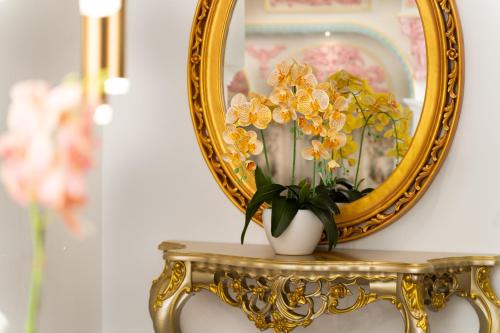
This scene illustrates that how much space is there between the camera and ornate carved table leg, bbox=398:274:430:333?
2115 millimetres

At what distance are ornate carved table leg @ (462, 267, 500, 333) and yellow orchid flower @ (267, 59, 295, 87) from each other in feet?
2.66

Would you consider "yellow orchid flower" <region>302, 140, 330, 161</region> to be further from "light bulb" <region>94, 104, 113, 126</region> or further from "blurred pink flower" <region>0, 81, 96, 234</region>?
"blurred pink flower" <region>0, 81, 96, 234</region>

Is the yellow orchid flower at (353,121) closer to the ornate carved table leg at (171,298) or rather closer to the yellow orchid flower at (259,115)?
the yellow orchid flower at (259,115)

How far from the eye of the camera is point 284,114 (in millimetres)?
2408

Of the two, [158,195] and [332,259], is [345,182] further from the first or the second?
[158,195]

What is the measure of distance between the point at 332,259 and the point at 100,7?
1.66 m

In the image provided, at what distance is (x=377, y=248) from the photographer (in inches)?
100

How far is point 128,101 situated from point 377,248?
109cm

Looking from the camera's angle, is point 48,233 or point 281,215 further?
point 48,233

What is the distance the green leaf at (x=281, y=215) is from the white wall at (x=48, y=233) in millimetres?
784

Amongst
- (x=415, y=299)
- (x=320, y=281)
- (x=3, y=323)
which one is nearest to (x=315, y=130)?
(x=320, y=281)

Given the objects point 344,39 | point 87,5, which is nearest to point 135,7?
point 344,39

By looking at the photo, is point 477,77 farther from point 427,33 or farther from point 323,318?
point 323,318

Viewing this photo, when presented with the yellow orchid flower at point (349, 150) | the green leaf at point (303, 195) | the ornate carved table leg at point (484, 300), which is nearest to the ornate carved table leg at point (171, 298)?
the green leaf at point (303, 195)
